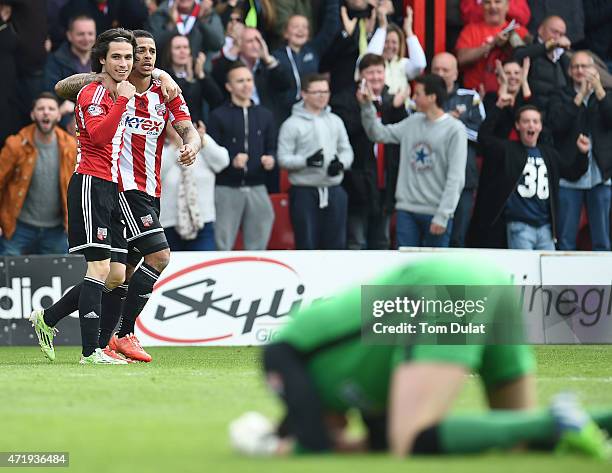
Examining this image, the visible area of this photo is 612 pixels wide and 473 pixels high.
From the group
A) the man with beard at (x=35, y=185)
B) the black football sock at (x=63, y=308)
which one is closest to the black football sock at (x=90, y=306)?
the black football sock at (x=63, y=308)

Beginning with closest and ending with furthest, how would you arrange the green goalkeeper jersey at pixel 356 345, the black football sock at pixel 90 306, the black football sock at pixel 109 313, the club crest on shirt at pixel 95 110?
1. the green goalkeeper jersey at pixel 356 345
2. the club crest on shirt at pixel 95 110
3. the black football sock at pixel 90 306
4. the black football sock at pixel 109 313

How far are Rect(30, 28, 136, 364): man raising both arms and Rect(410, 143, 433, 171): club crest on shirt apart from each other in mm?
4788

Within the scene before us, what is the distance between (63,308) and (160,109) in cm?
178

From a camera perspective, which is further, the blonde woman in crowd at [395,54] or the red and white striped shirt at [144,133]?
the blonde woman in crowd at [395,54]

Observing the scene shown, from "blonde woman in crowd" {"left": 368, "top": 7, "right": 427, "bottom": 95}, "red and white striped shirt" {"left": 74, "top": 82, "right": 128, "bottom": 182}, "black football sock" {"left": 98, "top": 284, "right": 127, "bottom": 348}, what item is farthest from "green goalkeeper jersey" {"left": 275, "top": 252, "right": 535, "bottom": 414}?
"blonde woman in crowd" {"left": 368, "top": 7, "right": 427, "bottom": 95}

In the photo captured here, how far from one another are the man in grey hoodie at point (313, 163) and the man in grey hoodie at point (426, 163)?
49 cm

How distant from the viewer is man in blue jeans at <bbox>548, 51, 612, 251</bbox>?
1577 cm

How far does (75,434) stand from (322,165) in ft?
27.6

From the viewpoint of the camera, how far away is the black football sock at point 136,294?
36.3ft

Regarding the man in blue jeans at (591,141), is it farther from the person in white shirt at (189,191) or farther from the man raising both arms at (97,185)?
the man raising both arms at (97,185)

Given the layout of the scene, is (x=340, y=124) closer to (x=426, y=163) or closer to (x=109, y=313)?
(x=426, y=163)

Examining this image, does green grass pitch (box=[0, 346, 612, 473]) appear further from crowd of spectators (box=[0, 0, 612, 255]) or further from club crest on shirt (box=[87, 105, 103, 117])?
crowd of spectators (box=[0, 0, 612, 255])

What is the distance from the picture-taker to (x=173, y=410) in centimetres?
756

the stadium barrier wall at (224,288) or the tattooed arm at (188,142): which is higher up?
the tattooed arm at (188,142)
